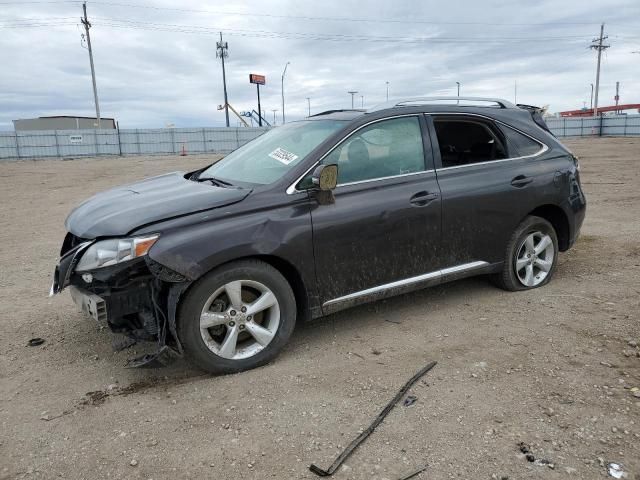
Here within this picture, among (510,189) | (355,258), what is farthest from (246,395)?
(510,189)

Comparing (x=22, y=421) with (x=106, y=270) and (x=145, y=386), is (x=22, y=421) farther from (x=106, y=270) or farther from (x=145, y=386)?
(x=106, y=270)

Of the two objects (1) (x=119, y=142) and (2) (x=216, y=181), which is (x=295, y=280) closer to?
(2) (x=216, y=181)

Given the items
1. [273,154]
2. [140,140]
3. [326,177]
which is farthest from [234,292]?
[140,140]

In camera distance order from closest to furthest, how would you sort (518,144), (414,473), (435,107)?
(414,473)
(435,107)
(518,144)

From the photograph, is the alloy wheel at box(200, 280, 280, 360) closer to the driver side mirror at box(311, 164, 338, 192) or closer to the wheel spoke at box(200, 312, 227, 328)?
the wheel spoke at box(200, 312, 227, 328)

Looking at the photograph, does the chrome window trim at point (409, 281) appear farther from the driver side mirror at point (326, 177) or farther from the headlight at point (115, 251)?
the headlight at point (115, 251)

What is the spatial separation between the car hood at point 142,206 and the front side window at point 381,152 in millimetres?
772

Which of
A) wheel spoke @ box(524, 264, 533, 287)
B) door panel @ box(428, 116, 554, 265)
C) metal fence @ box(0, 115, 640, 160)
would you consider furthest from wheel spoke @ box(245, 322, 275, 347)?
metal fence @ box(0, 115, 640, 160)

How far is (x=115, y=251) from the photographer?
3.12 m

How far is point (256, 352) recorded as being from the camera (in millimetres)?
3447

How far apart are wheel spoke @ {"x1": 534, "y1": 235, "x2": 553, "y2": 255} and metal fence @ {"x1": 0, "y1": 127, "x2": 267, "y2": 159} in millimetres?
30483

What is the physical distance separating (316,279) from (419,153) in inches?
53.6

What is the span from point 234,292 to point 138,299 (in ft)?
1.87

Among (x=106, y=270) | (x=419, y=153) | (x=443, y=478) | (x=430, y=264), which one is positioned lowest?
(x=443, y=478)
